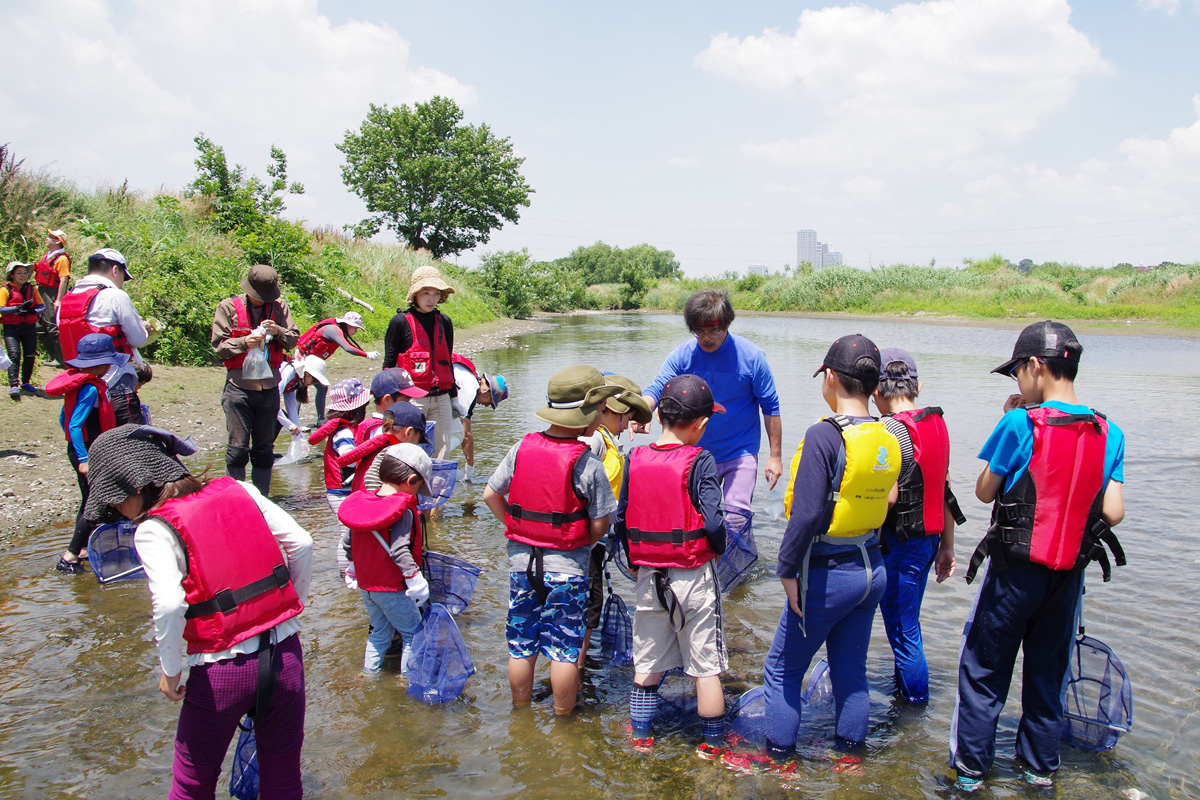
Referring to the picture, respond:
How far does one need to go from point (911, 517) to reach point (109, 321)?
5.40 metres

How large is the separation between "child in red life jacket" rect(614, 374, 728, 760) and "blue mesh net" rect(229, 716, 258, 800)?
1.66m

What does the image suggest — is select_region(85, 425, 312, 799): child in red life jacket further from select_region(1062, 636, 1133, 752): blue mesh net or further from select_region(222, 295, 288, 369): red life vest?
→ select_region(222, 295, 288, 369): red life vest

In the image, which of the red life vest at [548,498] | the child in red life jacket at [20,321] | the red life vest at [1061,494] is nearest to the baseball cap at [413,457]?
the red life vest at [548,498]

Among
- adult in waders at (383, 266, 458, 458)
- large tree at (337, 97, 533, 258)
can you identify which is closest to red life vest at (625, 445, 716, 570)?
adult in waders at (383, 266, 458, 458)

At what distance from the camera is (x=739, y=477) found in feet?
17.4

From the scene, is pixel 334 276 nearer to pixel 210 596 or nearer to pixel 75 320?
pixel 75 320

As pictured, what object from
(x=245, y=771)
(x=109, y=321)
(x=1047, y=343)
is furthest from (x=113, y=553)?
(x=1047, y=343)

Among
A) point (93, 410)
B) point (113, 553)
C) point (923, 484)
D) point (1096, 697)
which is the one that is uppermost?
point (93, 410)

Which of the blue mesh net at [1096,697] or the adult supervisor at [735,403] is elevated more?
the adult supervisor at [735,403]

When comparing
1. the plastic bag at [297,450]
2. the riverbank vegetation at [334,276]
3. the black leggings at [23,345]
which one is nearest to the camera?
the plastic bag at [297,450]

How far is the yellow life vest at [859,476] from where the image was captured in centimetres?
314

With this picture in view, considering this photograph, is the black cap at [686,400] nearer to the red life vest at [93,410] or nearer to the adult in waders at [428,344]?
the adult in waders at [428,344]

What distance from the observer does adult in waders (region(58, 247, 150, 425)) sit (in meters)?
5.35

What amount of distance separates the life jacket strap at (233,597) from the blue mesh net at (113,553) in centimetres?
128
